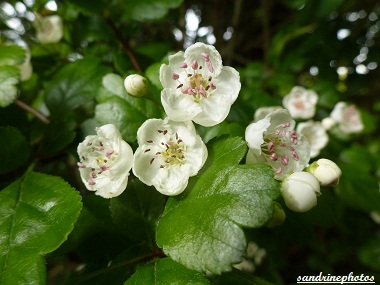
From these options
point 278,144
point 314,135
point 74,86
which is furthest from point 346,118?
point 74,86

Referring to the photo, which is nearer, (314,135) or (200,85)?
(200,85)

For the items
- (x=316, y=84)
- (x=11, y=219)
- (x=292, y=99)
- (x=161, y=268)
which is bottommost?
(x=316, y=84)

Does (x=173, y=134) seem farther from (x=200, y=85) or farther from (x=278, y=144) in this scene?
(x=278, y=144)

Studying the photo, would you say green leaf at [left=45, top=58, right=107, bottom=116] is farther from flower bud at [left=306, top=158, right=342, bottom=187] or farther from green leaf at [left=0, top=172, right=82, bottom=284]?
flower bud at [left=306, top=158, right=342, bottom=187]

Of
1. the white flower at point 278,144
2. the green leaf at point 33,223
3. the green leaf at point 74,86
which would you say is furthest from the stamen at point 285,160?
the green leaf at point 74,86

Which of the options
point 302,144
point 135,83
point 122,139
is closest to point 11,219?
point 122,139

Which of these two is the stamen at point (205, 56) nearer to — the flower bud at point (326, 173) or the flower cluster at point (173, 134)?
the flower cluster at point (173, 134)

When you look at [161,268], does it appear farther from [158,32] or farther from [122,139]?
[158,32]
